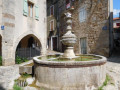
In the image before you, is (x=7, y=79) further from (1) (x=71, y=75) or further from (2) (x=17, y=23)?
(2) (x=17, y=23)

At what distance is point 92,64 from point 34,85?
2359mm

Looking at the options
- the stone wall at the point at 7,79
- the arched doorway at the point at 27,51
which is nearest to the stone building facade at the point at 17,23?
the arched doorway at the point at 27,51

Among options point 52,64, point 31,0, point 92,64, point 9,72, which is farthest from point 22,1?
point 92,64

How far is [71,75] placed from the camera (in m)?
3.62

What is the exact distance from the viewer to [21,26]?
788 centimetres

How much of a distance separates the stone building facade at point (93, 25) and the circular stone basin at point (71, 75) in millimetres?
6510

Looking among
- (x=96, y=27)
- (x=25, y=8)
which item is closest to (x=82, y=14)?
(x=96, y=27)

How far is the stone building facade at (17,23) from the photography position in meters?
6.86

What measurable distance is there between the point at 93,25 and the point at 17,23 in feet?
23.3

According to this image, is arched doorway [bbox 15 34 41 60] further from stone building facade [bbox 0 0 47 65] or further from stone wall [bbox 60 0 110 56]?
stone wall [bbox 60 0 110 56]

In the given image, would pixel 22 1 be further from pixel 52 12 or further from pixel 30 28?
pixel 52 12

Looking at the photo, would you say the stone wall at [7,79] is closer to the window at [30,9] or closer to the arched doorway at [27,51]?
the arched doorway at [27,51]

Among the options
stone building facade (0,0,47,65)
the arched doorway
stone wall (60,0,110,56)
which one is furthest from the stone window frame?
the arched doorway

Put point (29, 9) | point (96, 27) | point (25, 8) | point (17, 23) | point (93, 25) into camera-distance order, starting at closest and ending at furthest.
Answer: point (17, 23)
point (25, 8)
point (29, 9)
point (96, 27)
point (93, 25)
